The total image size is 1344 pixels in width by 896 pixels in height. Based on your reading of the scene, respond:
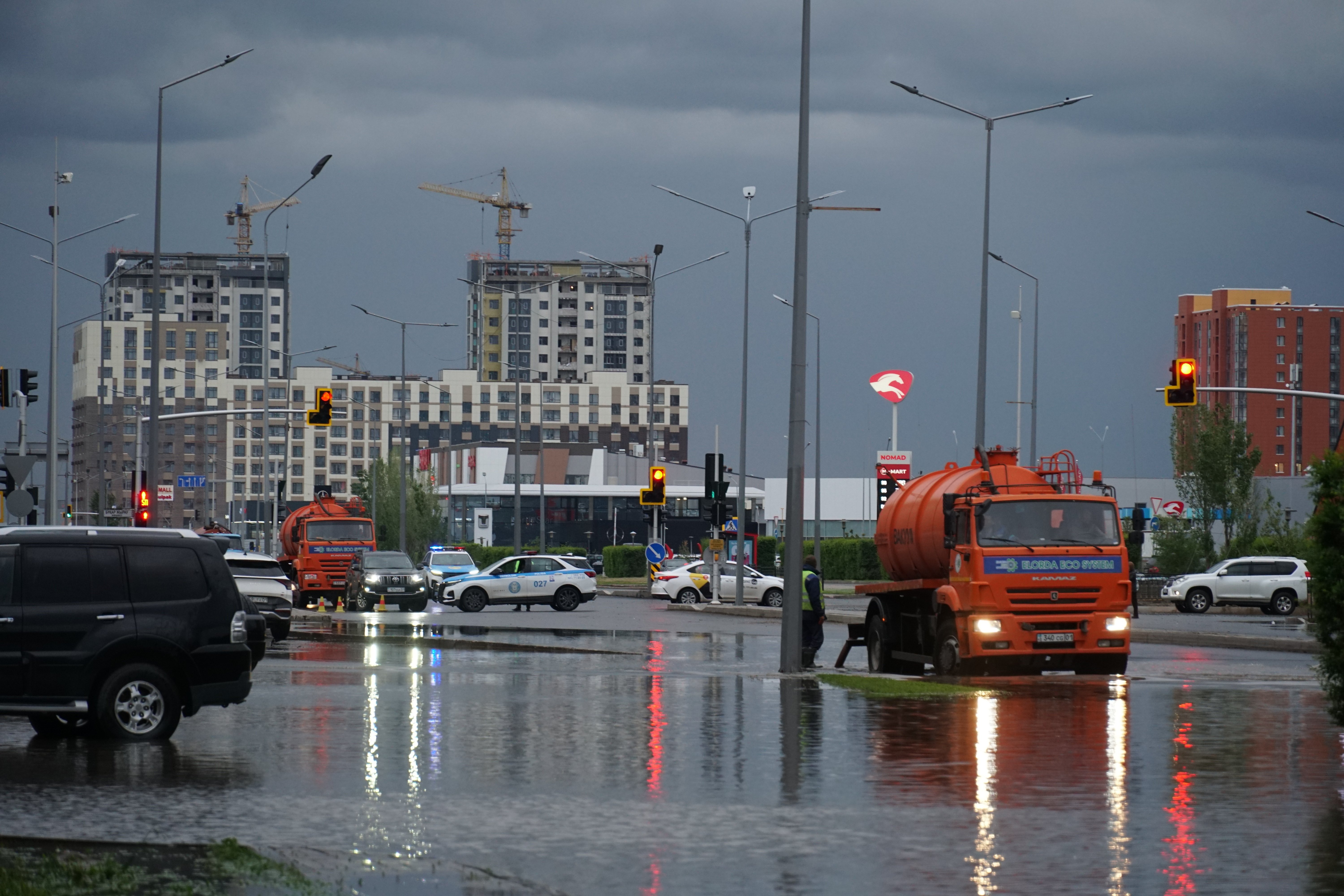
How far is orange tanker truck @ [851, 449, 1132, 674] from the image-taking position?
869 inches

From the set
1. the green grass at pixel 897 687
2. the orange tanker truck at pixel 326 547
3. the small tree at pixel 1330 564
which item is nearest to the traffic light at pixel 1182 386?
the green grass at pixel 897 687

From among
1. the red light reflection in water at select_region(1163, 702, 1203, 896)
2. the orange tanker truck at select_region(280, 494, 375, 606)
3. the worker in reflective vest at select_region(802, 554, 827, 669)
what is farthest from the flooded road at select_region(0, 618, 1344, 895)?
the orange tanker truck at select_region(280, 494, 375, 606)

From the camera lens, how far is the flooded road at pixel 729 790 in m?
8.79

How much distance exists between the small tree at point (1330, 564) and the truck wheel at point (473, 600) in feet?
127

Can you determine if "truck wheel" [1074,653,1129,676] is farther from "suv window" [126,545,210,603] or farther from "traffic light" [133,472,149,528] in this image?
"traffic light" [133,472,149,528]

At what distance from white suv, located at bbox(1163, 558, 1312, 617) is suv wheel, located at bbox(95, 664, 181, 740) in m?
41.8

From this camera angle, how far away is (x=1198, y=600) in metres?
52.6

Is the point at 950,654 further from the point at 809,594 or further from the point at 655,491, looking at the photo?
the point at 655,491

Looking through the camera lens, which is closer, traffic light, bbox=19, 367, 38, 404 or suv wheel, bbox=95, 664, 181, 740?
suv wheel, bbox=95, 664, 181, 740

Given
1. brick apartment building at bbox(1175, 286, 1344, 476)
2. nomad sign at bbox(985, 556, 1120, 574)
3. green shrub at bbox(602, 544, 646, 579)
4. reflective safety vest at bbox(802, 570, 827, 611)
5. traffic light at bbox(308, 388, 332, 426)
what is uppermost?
brick apartment building at bbox(1175, 286, 1344, 476)

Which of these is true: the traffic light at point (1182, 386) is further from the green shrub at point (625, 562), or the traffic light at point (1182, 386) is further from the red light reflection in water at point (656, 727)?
the green shrub at point (625, 562)

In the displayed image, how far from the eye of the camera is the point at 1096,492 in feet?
78.0

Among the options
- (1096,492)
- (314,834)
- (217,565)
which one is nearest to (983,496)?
(1096,492)

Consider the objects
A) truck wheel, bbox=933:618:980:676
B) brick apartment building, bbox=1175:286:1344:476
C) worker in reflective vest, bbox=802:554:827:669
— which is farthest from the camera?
brick apartment building, bbox=1175:286:1344:476
